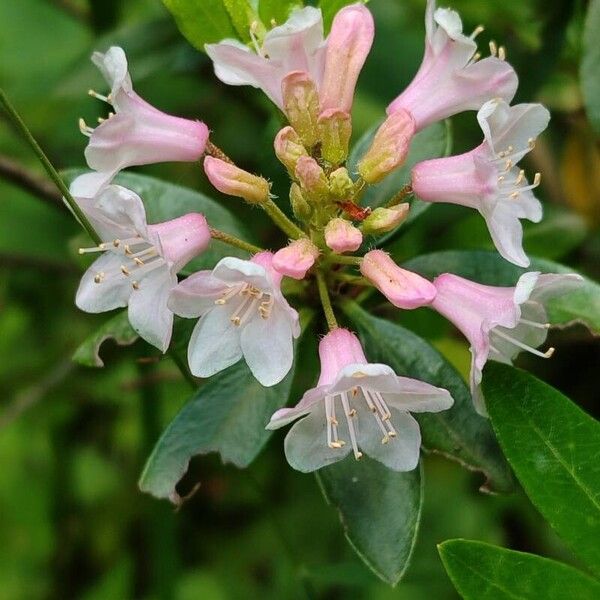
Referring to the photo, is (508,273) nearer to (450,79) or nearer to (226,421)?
(450,79)

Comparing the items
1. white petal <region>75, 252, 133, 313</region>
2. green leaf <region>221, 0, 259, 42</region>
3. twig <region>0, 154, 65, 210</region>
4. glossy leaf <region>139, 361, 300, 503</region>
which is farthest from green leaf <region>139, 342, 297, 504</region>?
twig <region>0, 154, 65, 210</region>

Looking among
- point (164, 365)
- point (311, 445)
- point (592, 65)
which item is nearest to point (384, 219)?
point (311, 445)

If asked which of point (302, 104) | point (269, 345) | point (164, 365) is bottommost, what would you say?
point (164, 365)

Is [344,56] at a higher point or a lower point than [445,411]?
higher

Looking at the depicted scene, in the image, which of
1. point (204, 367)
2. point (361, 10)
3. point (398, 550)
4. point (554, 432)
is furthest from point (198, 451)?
point (361, 10)

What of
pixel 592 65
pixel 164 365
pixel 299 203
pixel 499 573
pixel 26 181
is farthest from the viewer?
pixel 164 365

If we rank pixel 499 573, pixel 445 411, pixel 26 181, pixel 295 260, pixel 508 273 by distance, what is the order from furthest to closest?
1. pixel 26 181
2. pixel 508 273
3. pixel 445 411
4. pixel 295 260
5. pixel 499 573

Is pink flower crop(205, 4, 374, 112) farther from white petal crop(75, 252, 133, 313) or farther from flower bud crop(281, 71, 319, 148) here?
white petal crop(75, 252, 133, 313)

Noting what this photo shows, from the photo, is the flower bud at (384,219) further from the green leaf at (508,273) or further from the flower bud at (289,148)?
the green leaf at (508,273)
